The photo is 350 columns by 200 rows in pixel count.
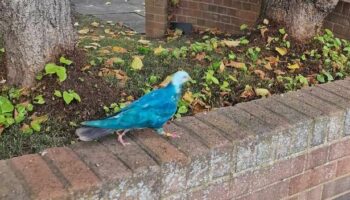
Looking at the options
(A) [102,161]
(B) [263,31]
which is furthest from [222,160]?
(B) [263,31]

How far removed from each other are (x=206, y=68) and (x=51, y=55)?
101 centimetres

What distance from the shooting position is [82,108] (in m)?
2.74

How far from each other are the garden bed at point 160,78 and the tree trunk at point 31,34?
0.08 m

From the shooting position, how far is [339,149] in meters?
2.92

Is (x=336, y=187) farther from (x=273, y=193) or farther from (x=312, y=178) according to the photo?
(x=273, y=193)

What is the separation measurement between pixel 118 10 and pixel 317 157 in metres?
6.21

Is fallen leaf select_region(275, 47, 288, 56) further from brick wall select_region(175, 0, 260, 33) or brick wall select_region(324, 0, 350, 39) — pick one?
brick wall select_region(175, 0, 260, 33)

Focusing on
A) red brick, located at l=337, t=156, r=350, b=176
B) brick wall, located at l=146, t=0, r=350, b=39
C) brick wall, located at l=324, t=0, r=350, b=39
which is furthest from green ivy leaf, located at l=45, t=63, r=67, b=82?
brick wall, located at l=146, t=0, r=350, b=39

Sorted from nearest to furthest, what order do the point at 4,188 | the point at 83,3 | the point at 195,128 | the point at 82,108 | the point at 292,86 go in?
the point at 4,188
the point at 195,128
the point at 82,108
the point at 292,86
the point at 83,3

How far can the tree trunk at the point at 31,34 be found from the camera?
2744 millimetres

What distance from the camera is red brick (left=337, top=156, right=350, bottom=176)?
2982 mm

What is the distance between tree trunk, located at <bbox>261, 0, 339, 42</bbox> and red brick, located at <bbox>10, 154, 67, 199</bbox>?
2.49 m

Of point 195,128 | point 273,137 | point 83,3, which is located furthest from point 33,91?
point 83,3

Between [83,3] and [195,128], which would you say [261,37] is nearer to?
[195,128]
